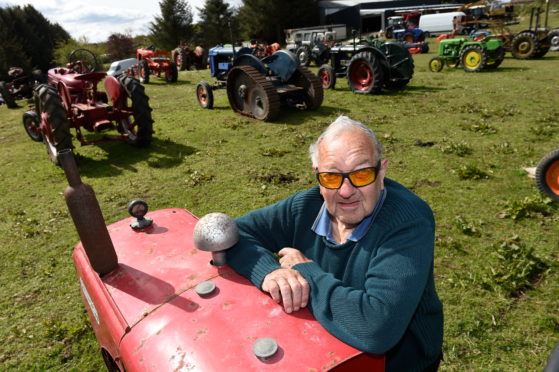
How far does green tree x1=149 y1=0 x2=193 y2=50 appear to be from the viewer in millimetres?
42281

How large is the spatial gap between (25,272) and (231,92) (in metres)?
6.98

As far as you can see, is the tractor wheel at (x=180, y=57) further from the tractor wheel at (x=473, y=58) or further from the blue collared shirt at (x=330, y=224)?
the blue collared shirt at (x=330, y=224)

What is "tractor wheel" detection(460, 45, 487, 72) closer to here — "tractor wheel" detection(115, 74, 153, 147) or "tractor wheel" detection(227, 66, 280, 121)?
"tractor wheel" detection(227, 66, 280, 121)

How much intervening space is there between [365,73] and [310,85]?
3.39m

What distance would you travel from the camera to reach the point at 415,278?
1444mm

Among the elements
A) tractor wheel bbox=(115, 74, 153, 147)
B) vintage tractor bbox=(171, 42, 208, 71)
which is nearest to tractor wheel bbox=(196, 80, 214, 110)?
tractor wheel bbox=(115, 74, 153, 147)

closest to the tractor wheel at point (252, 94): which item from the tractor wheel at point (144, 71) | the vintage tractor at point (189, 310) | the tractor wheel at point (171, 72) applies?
the vintage tractor at point (189, 310)

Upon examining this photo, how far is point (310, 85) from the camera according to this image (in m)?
9.31

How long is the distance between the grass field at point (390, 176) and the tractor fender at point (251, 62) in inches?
52.8

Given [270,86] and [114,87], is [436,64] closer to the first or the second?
[270,86]

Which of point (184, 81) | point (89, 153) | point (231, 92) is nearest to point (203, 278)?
point (89, 153)

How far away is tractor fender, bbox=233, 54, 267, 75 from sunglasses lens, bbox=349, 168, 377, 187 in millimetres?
8024

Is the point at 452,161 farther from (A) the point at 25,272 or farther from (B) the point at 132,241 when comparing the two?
(A) the point at 25,272

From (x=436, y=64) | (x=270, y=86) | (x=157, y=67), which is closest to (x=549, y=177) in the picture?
(x=270, y=86)
